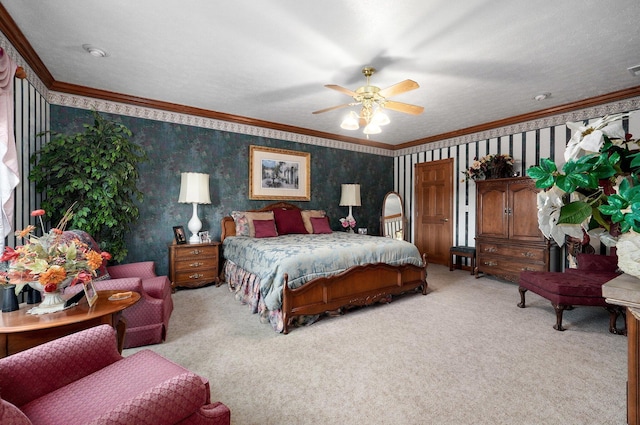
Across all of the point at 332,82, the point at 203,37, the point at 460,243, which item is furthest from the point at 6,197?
the point at 460,243

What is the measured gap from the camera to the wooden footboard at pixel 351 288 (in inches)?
111

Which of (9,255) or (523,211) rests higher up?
(523,211)

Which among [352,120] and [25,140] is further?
[352,120]

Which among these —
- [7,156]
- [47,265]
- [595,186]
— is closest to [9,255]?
[47,265]

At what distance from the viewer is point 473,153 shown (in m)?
5.45

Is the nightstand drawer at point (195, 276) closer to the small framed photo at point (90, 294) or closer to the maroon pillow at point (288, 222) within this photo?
the maroon pillow at point (288, 222)

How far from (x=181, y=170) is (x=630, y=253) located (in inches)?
186

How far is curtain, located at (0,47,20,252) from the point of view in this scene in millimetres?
2104

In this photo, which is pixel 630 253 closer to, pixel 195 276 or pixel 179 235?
pixel 195 276

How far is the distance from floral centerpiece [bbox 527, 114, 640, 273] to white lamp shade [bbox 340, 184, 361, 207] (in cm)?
494

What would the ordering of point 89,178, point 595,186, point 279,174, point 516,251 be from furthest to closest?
1. point 279,174
2. point 516,251
3. point 89,178
4. point 595,186

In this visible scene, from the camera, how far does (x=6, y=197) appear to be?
220 centimetres

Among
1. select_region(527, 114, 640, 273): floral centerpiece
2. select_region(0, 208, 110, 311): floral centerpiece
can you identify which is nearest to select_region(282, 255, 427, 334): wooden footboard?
select_region(0, 208, 110, 311): floral centerpiece

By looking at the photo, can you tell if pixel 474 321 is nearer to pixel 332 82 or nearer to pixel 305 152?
pixel 332 82
